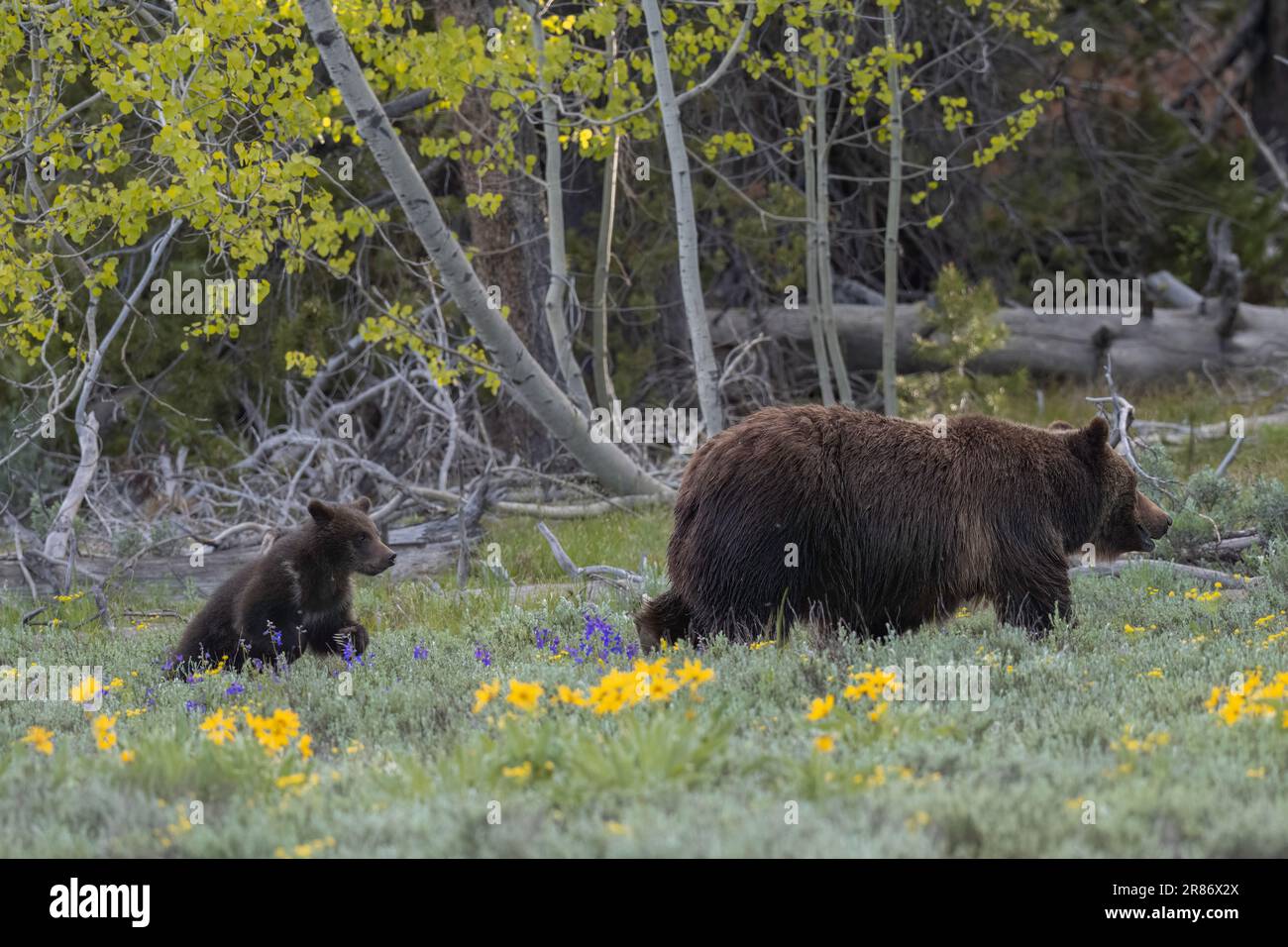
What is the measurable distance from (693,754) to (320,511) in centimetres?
372

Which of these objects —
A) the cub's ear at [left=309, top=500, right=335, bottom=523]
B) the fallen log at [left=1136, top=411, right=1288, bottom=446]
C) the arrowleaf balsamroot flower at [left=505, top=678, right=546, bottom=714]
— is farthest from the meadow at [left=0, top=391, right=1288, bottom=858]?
the fallen log at [left=1136, top=411, right=1288, bottom=446]

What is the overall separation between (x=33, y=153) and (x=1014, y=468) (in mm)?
7028

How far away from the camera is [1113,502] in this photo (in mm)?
8016

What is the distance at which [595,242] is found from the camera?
15.3 meters

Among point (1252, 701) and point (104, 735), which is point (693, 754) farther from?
point (104, 735)

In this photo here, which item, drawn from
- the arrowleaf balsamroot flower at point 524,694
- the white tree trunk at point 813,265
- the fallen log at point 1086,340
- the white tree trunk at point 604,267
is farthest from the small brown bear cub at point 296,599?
the fallen log at point 1086,340

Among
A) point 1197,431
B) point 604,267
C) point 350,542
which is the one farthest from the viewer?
point 1197,431

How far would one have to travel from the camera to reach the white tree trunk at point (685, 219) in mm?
10781

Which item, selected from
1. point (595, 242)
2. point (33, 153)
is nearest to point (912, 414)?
point (595, 242)

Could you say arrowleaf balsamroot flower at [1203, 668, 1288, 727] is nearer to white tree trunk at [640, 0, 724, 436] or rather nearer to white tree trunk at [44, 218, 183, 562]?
white tree trunk at [640, 0, 724, 436]

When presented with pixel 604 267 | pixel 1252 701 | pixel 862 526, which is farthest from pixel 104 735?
pixel 604 267

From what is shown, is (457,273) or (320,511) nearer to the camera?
(320,511)

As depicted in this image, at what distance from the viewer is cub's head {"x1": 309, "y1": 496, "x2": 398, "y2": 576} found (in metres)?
8.04

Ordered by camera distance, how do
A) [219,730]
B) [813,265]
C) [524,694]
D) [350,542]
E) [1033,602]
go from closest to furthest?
[524,694]
[219,730]
[1033,602]
[350,542]
[813,265]
